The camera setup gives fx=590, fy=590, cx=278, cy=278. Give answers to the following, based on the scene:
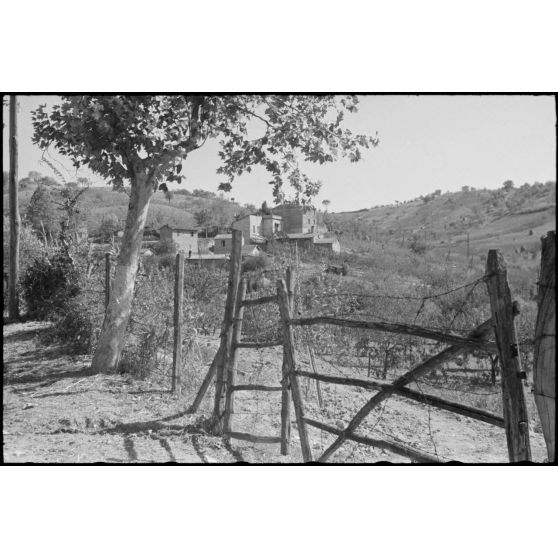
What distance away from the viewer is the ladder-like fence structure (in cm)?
257

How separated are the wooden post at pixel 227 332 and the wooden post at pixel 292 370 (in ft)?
2.42

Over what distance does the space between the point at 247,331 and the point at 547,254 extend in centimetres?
563

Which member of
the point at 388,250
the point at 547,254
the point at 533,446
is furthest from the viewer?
the point at 388,250

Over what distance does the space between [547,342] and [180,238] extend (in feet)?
17.4

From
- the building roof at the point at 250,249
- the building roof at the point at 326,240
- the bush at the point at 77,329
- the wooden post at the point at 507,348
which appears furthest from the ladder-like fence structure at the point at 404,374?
the bush at the point at 77,329

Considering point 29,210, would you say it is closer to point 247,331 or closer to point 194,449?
point 247,331

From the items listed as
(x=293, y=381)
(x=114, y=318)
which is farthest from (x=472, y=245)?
(x=114, y=318)

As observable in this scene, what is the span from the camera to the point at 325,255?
7.26m

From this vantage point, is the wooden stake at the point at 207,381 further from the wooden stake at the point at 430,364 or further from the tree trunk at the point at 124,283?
the wooden stake at the point at 430,364

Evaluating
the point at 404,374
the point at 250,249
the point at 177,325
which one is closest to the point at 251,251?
the point at 250,249

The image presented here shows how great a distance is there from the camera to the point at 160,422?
473 centimetres

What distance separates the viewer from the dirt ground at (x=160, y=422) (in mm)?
4070

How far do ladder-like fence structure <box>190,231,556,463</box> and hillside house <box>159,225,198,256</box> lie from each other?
2661 millimetres

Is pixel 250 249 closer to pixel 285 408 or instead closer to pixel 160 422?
pixel 160 422
